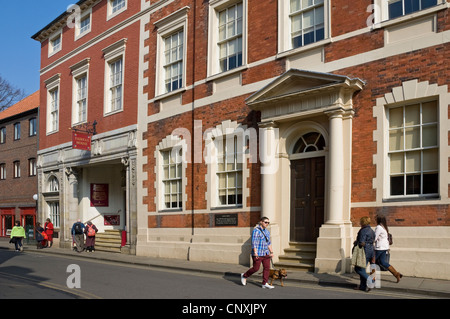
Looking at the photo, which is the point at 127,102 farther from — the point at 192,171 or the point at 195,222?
the point at 195,222

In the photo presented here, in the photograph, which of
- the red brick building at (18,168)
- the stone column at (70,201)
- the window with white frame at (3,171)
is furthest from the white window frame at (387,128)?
the window with white frame at (3,171)

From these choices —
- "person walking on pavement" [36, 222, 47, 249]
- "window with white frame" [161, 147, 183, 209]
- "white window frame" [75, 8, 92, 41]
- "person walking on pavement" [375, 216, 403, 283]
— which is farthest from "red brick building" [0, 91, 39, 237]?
"person walking on pavement" [375, 216, 403, 283]

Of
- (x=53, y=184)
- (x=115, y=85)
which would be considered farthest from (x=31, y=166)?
(x=115, y=85)

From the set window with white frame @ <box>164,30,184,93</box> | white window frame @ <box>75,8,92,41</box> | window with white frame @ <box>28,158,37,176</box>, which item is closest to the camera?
window with white frame @ <box>164,30,184,93</box>

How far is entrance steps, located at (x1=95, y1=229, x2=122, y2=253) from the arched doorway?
9693 millimetres

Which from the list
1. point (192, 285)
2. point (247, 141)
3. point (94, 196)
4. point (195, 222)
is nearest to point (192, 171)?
point (195, 222)

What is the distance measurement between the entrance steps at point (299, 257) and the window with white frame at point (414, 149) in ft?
8.85

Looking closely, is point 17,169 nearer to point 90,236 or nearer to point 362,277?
point 90,236

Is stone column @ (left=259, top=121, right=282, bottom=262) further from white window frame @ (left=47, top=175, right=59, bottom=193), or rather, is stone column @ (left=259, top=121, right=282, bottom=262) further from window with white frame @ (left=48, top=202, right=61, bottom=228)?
white window frame @ (left=47, top=175, right=59, bottom=193)

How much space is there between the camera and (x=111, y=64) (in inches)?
857

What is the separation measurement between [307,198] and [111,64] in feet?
40.7

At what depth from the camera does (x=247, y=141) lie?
14.8 metres

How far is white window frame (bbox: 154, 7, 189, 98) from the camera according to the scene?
691 inches
